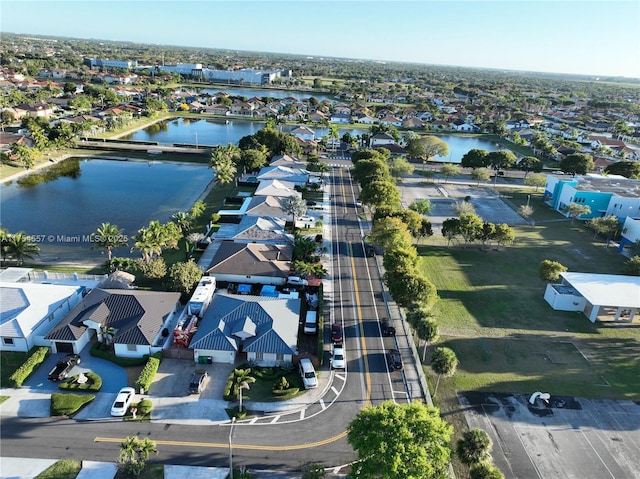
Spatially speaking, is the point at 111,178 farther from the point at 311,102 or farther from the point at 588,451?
the point at 311,102

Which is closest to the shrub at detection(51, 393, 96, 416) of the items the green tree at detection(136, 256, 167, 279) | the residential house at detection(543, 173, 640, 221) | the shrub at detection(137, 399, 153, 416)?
the shrub at detection(137, 399, 153, 416)

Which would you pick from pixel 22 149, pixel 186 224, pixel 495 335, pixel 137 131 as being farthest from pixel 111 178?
pixel 495 335

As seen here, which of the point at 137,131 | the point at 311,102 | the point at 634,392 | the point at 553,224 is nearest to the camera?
the point at 634,392

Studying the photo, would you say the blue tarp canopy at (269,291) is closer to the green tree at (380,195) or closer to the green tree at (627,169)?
the green tree at (380,195)

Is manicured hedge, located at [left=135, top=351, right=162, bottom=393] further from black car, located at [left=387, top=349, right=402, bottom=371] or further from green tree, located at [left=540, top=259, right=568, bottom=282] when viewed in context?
green tree, located at [left=540, top=259, right=568, bottom=282]

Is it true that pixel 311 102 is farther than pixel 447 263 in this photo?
Yes

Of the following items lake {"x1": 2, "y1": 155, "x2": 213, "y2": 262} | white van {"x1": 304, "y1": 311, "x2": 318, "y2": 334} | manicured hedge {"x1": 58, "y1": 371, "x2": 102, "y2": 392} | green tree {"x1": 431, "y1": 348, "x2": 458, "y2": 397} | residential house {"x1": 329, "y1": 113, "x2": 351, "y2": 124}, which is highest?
green tree {"x1": 431, "y1": 348, "x2": 458, "y2": 397}
